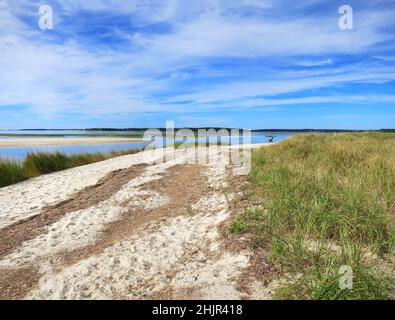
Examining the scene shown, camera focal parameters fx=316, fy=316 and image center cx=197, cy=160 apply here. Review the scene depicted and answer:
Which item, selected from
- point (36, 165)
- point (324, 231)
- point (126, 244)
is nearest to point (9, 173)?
point (36, 165)

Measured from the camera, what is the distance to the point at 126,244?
4.66m

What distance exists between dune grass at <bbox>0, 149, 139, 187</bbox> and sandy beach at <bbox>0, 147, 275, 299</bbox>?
3.17 meters

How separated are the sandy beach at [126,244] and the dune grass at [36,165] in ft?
10.4

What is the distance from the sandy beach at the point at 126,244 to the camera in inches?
133

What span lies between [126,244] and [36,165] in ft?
35.4

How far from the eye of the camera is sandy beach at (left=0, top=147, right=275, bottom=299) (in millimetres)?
3389

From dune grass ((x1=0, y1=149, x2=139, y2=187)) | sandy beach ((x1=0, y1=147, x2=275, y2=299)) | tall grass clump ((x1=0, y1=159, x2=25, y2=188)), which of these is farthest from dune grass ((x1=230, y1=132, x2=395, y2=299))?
dune grass ((x1=0, y1=149, x2=139, y2=187))

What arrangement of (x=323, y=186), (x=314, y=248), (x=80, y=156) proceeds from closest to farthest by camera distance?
Answer: (x=314, y=248) → (x=323, y=186) → (x=80, y=156)

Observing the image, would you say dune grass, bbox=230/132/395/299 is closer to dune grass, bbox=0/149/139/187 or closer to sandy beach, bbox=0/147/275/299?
sandy beach, bbox=0/147/275/299

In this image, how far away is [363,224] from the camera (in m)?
3.81

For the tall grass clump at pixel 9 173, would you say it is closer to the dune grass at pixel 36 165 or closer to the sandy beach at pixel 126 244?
the dune grass at pixel 36 165
